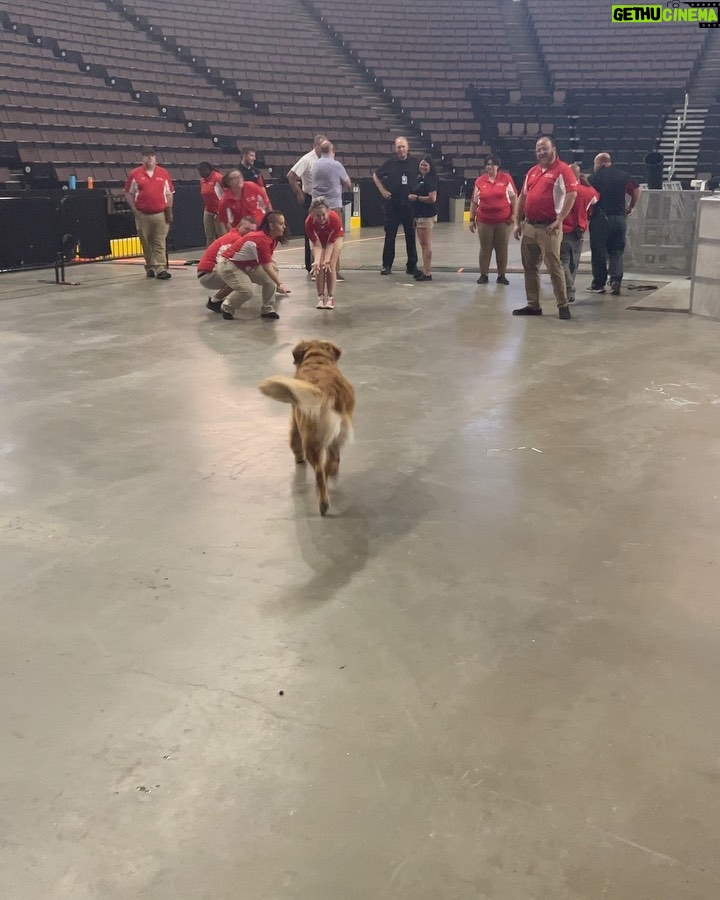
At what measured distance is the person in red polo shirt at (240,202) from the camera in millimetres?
8559

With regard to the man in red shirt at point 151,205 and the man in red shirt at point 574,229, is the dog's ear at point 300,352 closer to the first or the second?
the man in red shirt at point 574,229

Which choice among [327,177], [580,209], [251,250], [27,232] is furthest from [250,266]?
[27,232]

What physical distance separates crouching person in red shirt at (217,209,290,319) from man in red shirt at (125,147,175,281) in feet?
8.94

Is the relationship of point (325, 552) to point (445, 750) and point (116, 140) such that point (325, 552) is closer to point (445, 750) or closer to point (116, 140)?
point (445, 750)

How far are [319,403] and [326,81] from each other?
2060cm

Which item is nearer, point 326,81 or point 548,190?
point 548,190

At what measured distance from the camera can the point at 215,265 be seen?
24.8 ft

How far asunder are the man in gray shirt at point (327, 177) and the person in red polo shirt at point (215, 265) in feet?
4.58

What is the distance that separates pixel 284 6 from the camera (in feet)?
79.3

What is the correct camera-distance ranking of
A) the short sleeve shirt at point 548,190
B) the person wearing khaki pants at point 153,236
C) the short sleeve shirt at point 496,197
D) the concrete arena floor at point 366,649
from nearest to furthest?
the concrete arena floor at point 366,649, the short sleeve shirt at point 548,190, the short sleeve shirt at point 496,197, the person wearing khaki pants at point 153,236

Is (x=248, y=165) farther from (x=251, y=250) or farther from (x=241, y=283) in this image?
(x=241, y=283)

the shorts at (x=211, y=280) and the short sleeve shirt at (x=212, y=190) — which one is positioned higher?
the short sleeve shirt at (x=212, y=190)

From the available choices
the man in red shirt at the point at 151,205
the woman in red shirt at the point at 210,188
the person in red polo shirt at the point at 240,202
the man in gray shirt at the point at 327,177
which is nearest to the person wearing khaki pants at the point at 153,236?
the man in red shirt at the point at 151,205

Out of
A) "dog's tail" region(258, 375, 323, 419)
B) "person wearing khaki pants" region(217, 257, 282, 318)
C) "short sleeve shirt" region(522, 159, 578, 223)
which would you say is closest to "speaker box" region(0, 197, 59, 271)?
"person wearing khaki pants" region(217, 257, 282, 318)
